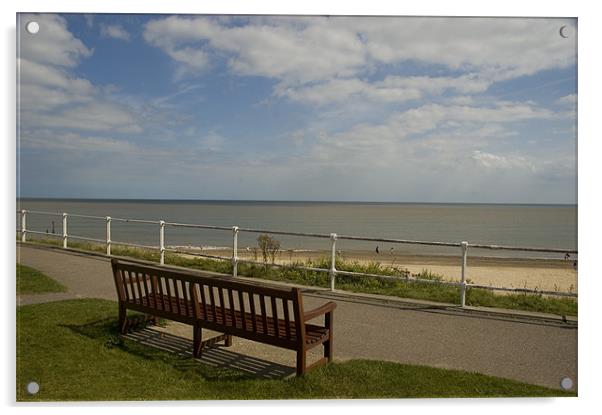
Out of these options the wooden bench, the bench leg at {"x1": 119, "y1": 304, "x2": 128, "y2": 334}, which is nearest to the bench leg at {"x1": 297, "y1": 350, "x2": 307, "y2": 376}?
the wooden bench

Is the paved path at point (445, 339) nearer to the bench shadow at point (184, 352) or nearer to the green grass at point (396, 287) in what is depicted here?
the bench shadow at point (184, 352)

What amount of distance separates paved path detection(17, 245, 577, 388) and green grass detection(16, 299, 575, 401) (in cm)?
23

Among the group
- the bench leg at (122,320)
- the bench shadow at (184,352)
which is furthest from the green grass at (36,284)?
the bench leg at (122,320)

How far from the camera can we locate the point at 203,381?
421cm

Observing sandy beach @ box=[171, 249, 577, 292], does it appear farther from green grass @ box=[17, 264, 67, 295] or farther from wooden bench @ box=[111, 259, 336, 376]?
wooden bench @ box=[111, 259, 336, 376]

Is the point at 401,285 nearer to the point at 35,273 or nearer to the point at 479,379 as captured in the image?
the point at 479,379

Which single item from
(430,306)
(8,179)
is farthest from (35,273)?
(430,306)

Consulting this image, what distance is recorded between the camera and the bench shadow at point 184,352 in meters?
4.37

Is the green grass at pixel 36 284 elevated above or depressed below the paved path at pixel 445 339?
above

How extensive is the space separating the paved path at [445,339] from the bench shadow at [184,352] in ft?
0.51

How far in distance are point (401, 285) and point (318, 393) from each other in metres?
4.67

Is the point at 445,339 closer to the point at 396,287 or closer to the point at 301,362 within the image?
the point at 301,362

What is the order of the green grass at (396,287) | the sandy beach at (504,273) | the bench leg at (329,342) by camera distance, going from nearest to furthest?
the bench leg at (329,342)
the green grass at (396,287)
the sandy beach at (504,273)

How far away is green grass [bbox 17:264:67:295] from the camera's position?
23.0ft
